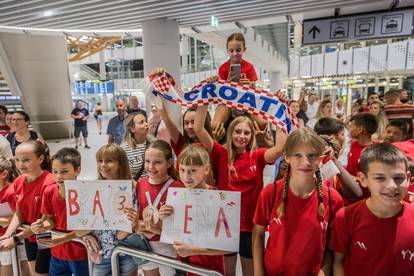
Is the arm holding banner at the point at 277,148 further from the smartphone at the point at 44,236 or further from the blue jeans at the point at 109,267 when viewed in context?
the smartphone at the point at 44,236

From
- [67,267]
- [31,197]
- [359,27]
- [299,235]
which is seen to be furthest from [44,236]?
[359,27]

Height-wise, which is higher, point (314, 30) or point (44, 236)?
point (314, 30)

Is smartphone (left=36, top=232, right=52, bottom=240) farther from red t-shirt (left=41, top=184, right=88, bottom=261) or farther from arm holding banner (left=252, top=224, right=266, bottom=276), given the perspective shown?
→ arm holding banner (left=252, top=224, right=266, bottom=276)

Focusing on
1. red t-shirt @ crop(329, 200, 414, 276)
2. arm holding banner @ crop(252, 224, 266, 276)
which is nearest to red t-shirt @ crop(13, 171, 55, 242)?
arm holding banner @ crop(252, 224, 266, 276)

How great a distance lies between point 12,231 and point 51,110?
38.6 ft

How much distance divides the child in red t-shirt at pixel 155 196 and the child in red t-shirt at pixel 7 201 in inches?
49.7

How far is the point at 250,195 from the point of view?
2268mm

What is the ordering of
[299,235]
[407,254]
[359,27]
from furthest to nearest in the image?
1. [359,27]
2. [299,235]
3. [407,254]

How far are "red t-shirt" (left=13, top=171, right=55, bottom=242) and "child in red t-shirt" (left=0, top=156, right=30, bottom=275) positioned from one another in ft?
0.51

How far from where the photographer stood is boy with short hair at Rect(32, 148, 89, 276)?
215 cm

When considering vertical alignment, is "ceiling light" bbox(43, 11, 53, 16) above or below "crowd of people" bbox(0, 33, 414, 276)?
above

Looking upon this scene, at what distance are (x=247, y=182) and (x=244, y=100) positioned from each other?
24.7 inches

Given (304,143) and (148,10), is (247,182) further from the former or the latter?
(148,10)

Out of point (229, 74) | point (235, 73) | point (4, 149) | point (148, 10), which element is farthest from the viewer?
point (148, 10)
